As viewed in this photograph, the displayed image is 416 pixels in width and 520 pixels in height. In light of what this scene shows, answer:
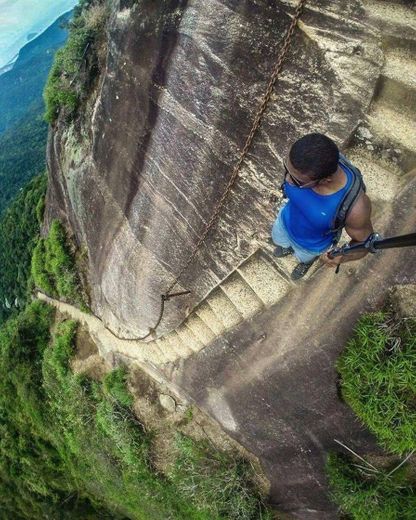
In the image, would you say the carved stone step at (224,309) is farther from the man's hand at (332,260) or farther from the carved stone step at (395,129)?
the carved stone step at (395,129)

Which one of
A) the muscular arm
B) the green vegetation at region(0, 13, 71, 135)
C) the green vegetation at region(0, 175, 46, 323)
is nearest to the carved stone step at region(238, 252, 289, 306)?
the muscular arm

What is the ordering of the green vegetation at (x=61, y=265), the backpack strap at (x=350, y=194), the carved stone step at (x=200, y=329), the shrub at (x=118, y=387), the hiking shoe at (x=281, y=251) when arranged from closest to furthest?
the backpack strap at (x=350, y=194)
the hiking shoe at (x=281, y=251)
the carved stone step at (x=200, y=329)
the shrub at (x=118, y=387)
the green vegetation at (x=61, y=265)

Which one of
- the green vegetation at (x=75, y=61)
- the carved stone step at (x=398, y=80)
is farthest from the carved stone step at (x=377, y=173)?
the green vegetation at (x=75, y=61)

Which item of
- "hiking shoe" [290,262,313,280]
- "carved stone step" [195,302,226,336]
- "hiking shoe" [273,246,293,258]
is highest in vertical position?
"hiking shoe" [273,246,293,258]

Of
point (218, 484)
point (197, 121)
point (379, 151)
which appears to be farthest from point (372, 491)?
point (197, 121)

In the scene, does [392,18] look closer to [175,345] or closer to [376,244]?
[376,244]

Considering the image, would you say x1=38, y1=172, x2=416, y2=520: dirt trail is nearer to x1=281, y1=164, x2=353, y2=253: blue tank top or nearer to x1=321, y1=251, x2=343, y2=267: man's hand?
x1=321, y1=251, x2=343, y2=267: man's hand

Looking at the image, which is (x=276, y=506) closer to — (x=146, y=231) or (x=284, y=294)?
(x=284, y=294)
